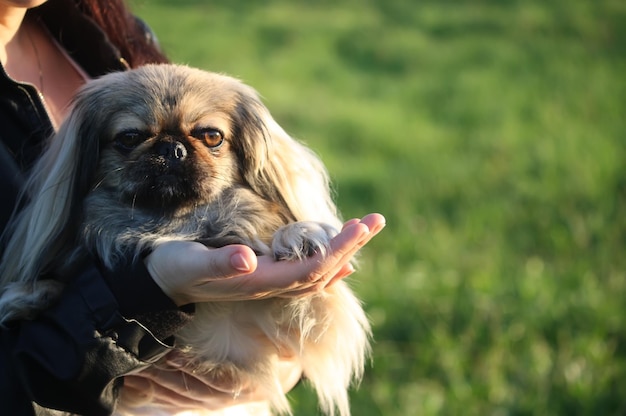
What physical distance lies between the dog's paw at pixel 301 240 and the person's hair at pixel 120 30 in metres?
0.83

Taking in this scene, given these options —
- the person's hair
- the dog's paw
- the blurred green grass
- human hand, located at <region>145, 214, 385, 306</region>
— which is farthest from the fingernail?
the blurred green grass

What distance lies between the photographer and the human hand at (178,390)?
192cm

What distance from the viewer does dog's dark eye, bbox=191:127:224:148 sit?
1.94 m

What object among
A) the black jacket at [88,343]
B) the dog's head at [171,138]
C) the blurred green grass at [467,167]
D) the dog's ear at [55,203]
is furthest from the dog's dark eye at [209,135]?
the blurred green grass at [467,167]

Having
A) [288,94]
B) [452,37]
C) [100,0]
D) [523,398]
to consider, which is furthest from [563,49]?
[100,0]

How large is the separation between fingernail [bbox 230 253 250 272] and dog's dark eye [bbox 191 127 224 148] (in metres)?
0.45

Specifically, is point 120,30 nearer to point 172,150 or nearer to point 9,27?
point 9,27

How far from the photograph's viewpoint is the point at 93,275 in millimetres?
1750

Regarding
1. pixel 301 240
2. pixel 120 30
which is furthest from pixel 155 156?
pixel 120 30

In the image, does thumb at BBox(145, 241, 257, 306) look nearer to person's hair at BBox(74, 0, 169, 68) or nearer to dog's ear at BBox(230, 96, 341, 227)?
dog's ear at BBox(230, 96, 341, 227)

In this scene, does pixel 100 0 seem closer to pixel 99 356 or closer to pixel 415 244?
pixel 99 356

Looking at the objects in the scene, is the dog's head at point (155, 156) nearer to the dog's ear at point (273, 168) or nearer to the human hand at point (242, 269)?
the dog's ear at point (273, 168)

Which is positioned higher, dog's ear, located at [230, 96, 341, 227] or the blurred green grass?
dog's ear, located at [230, 96, 341, 227]

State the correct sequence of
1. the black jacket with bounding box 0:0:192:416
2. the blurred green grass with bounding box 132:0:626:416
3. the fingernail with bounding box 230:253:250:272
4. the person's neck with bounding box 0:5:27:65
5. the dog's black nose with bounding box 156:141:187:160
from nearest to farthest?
A: the fingernail with bounding box 230:253:250:272 < the black jacket with bounding box 0:0:192:416 < the dog's black nose with bounding box 156:141:187:160 < the person's neck with bounding box 0:5:27:65 < the blurred green grass with bounding box 132:0:626:416
